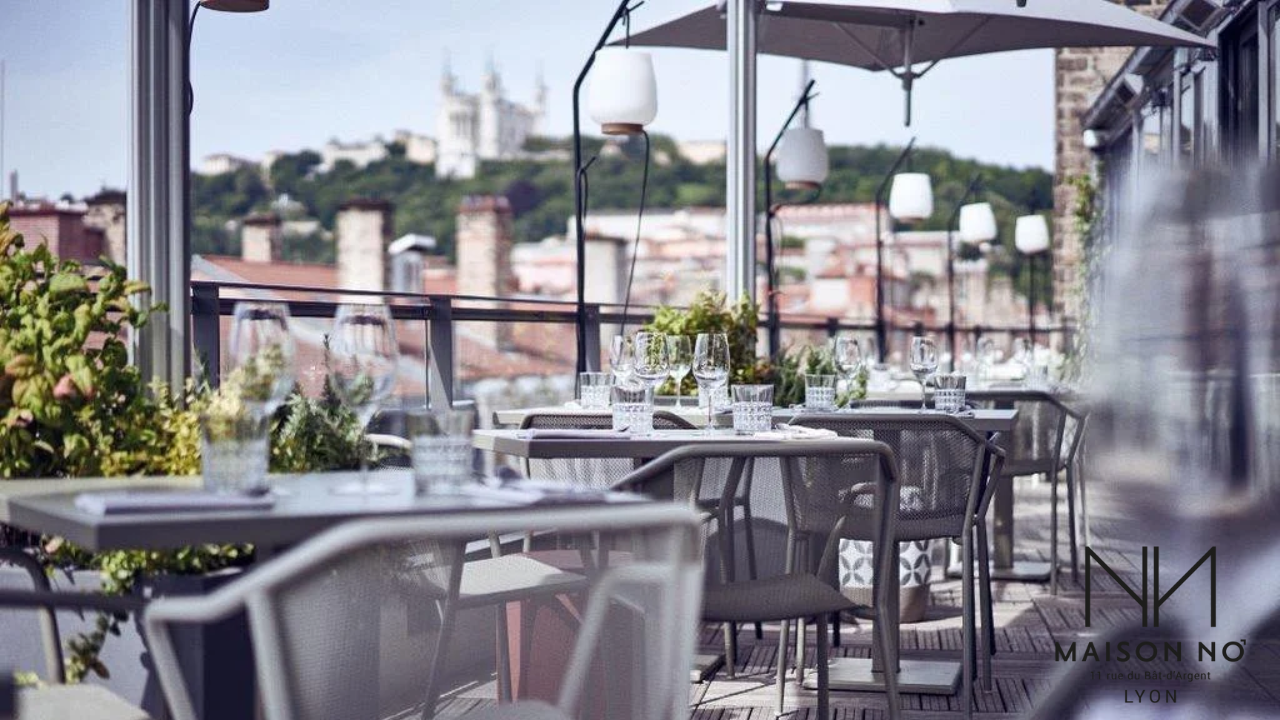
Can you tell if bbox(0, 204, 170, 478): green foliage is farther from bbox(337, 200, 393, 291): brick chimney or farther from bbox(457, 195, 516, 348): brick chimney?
bbox(337, 200, 393, 291): brick chimney

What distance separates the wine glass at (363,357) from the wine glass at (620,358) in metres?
1.46

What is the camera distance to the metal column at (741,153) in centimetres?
542

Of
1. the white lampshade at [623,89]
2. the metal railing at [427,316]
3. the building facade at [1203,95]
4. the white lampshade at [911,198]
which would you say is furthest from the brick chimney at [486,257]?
the white lampshade at [623,89]

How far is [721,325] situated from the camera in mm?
4766

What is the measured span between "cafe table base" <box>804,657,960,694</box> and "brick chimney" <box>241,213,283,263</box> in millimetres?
45076

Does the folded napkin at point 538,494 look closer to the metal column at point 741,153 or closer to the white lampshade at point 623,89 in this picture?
the white lampshade at point 623,89

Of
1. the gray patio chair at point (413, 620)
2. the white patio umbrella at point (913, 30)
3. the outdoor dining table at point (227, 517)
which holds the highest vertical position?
the white patio umbrella at point (913, 30)

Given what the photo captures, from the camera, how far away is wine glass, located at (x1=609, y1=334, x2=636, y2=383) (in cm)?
342

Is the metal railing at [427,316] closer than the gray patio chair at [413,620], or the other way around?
the gray patio chair at [413,620]

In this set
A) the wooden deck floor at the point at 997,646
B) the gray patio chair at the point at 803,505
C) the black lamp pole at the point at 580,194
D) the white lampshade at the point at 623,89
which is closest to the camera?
the wooden deck floor at the point at 997,646

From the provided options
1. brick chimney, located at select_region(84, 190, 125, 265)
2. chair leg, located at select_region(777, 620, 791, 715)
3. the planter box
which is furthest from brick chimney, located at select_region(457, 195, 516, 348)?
the planter box

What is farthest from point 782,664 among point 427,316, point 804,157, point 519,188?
point 519,188

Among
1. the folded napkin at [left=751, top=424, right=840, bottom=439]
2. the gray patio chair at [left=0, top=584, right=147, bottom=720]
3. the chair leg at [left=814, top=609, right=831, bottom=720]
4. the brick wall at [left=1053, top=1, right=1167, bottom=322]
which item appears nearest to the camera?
the gray patio chair at [left=0, top=584, right=147, bottom=720]

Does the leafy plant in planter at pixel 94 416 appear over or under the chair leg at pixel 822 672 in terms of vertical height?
over
